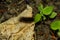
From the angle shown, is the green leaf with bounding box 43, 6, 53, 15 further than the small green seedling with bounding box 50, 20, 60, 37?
Yes

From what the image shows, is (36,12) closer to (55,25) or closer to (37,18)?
(37,18)

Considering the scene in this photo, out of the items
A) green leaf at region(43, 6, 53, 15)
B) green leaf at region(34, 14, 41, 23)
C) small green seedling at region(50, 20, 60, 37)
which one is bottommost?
small green seedling at region(50, 20, 60, 37)

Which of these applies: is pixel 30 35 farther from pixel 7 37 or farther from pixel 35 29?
pixel 7 37

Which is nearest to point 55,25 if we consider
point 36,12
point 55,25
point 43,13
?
point 55,25

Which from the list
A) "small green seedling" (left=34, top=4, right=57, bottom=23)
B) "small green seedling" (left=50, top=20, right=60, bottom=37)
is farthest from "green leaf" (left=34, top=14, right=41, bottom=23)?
"small green seedling" (left=50, top=20, right=60, bottom=37)

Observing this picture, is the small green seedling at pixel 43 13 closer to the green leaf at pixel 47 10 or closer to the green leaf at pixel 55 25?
the green leaf at pixel 47 10

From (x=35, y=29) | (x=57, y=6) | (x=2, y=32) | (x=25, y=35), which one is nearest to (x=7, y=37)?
(x=2, y=32)

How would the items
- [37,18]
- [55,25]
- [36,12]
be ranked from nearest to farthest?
[55,25] → [37,18] → [36,12]

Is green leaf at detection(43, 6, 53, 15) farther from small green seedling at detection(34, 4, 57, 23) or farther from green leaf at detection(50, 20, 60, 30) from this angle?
green leaf at detection(50, 20, 60, 30)

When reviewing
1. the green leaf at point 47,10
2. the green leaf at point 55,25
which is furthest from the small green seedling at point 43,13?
the green leaf at point 55,25
